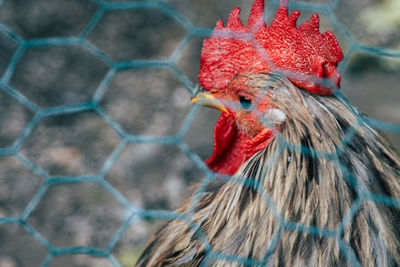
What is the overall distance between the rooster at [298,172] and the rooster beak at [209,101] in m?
0.04

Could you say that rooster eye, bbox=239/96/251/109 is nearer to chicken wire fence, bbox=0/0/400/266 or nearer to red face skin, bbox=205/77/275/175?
red face skin, bbox=205/77/275/175

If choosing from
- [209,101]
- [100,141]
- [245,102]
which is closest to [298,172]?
[245,102]

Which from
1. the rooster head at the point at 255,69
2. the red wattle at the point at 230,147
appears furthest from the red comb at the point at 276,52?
the red wattle at the point at 230,147

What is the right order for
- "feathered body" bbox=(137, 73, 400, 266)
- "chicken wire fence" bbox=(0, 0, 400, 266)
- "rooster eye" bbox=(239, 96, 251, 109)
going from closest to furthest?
"feathered body" bbox=(137, 73, 400, 266) < "rooster eye" bbox=(239, 96, 251, 109) < "chicken wire fence" bbox=(0, 0, 400, 266)

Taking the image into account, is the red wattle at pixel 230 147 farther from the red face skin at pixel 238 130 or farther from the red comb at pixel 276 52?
the red comb at pixel 276 52

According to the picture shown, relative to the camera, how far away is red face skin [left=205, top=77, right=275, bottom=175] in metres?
1.00

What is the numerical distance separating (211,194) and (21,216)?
1.03 m

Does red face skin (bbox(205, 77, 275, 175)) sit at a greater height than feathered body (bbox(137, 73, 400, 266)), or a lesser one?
greater

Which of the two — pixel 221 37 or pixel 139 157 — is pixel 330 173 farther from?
pixel 139 157

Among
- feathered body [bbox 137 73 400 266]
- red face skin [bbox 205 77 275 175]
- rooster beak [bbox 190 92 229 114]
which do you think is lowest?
feathered body [bbox 137 73 400 266]

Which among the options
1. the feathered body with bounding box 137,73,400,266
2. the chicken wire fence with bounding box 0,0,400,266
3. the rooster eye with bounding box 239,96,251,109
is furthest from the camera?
the chicken wire fence with bounding box 0,0,400,266

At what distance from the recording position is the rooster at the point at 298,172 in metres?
0.93

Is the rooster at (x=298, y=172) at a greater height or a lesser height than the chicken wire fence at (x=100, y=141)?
lesser

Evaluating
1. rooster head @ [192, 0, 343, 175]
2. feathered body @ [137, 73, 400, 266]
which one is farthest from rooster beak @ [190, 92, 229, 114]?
feathered body @ [137, 73, 400, 266]
